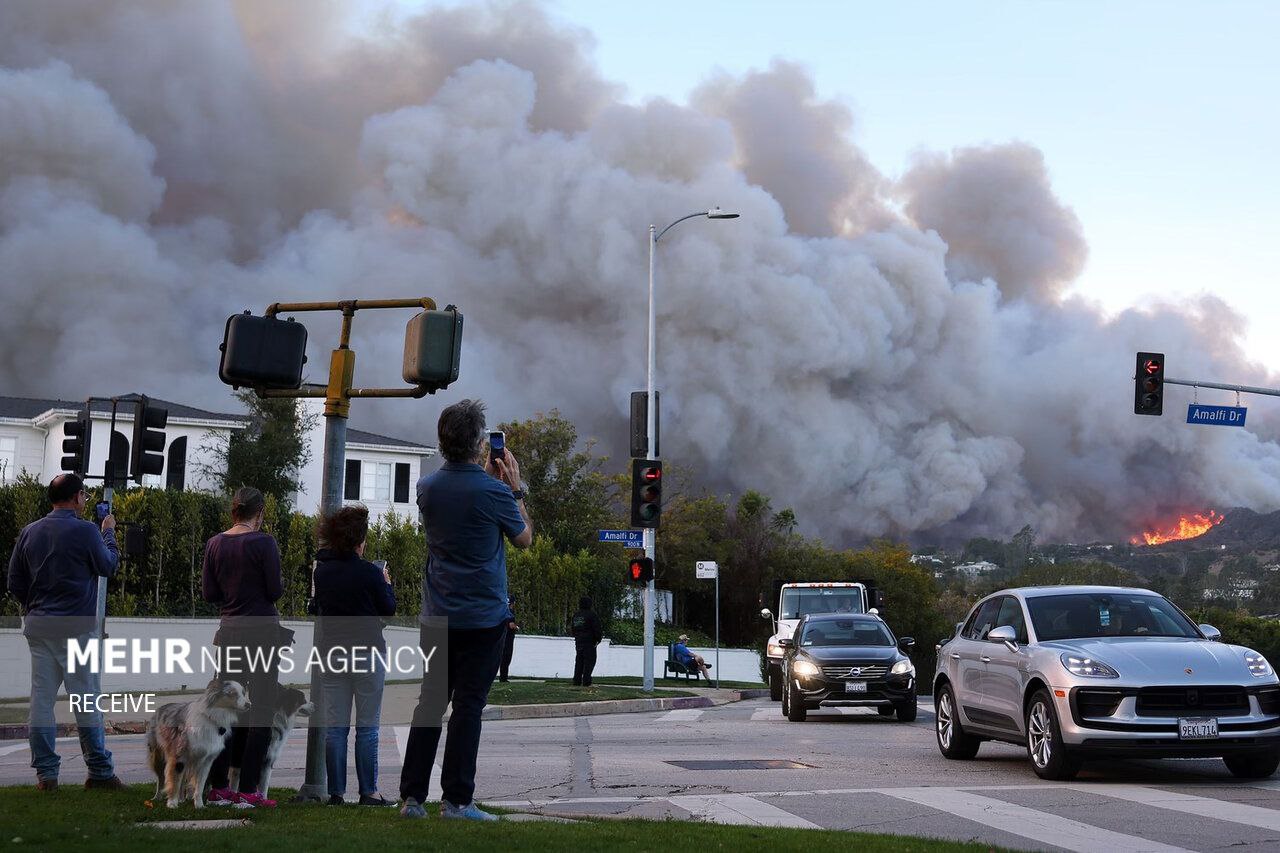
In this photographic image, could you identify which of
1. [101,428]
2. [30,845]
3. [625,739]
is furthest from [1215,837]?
[101,428]

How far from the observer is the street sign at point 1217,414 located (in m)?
30.2

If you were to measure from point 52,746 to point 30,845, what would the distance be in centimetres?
277

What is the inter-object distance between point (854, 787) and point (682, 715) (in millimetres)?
11877

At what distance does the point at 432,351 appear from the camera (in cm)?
823

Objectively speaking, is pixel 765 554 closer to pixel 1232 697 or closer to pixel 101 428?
pixel 101 428

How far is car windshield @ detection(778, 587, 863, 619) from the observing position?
2956cm

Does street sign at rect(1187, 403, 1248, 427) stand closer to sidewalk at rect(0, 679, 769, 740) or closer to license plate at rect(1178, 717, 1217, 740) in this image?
sidewalk at rect(0, 679, 769, 740)

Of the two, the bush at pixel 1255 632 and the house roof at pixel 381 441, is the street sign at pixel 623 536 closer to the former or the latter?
the house roof at pixel 381 441

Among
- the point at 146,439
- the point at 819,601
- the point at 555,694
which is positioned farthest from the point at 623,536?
the point at 146,439

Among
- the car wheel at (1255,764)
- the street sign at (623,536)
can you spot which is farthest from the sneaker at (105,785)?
the street sign at (623,536)

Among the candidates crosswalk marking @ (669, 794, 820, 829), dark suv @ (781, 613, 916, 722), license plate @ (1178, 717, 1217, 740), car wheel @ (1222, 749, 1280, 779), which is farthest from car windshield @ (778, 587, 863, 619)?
crosswalk marking @ (669, 794, 820, 829)

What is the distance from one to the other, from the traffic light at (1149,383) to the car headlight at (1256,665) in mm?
17678

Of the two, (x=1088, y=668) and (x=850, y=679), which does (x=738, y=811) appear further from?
(x=850, y=679)

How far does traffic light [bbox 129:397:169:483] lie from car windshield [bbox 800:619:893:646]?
9.72 metres
